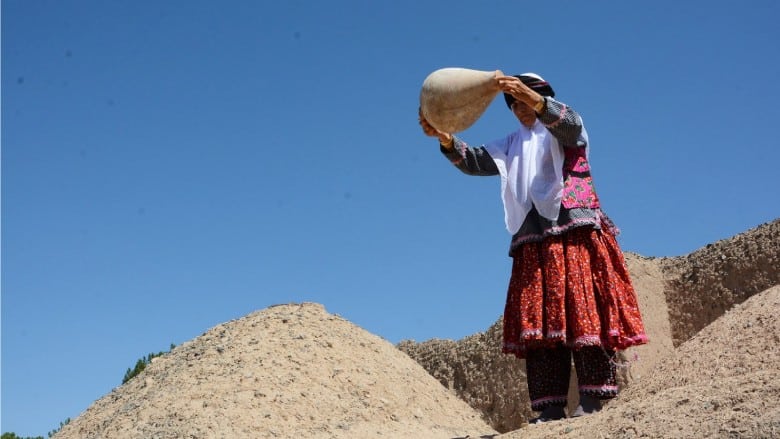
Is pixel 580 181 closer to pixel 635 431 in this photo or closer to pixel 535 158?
pixel 535 158

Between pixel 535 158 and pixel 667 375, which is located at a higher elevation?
pixel 535 158

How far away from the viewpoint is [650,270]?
7586 millimetres

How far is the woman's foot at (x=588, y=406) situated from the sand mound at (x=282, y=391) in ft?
3.52

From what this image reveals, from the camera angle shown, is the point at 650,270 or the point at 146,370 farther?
the point at 650,270

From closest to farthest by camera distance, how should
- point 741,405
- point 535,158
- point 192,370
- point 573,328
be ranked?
point 741,405 → point 573,328 → point 535,158 → point 192,370

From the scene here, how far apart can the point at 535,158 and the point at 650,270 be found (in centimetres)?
305

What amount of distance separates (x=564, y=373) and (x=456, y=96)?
150cm

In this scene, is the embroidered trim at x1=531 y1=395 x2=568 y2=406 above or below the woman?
below

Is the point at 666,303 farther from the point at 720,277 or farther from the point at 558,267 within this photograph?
the point at 558,267

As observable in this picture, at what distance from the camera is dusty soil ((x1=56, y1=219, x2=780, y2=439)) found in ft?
12.4

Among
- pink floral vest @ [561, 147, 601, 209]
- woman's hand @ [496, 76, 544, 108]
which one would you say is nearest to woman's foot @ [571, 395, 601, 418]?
pink floral vest @ [561, 147, 601, 209]

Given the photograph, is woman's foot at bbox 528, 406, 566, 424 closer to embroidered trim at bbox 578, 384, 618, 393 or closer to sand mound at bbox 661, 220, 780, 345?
embroidered trim at bbox 578, 384, 618, 393

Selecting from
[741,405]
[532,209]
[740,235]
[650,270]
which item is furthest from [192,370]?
[740,235]

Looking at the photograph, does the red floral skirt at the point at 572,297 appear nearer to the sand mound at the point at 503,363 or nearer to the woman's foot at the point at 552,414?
the woman's foot at the point at 552,414
